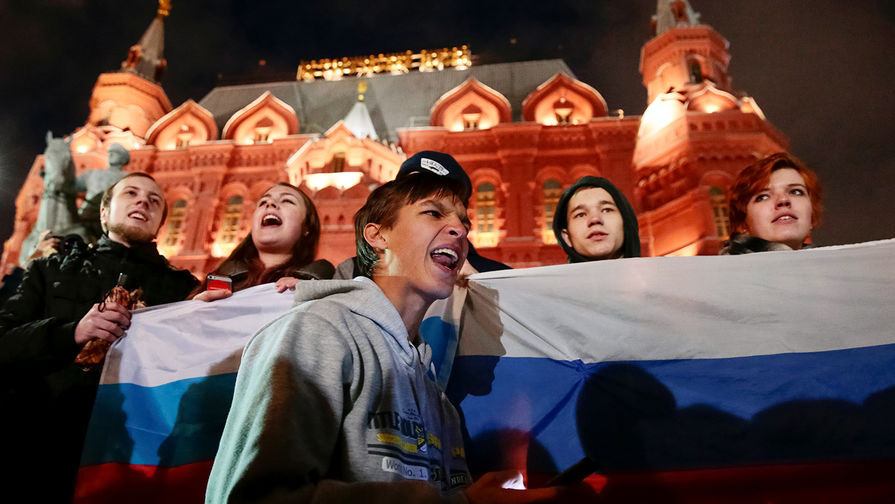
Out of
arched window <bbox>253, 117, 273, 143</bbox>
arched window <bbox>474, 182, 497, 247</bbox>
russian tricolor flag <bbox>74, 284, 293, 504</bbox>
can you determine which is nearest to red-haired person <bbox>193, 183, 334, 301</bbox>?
russian tricolor flag <bbox>74, 284, 293, 504</bbox>

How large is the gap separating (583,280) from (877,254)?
5.49 ft

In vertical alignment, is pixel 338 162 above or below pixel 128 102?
below

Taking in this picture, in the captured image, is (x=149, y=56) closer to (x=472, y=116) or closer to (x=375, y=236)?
(x=472, y=116)

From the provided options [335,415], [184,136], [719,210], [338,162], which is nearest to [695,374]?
[335,415]

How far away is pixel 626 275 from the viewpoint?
10.4 feet

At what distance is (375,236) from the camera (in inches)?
94.1

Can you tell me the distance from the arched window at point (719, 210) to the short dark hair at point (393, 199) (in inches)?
708

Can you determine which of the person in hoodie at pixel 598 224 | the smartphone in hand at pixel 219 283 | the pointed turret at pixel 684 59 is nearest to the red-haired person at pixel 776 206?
the person in hoodie at pixel 598 224

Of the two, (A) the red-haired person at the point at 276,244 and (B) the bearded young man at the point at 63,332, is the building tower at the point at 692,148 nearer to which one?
(A) the red-haired person at the point at 276,244

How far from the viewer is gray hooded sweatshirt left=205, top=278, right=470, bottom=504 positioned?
1.29 m

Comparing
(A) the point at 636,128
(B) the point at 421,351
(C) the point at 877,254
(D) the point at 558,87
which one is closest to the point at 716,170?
(A) the point at 636,128

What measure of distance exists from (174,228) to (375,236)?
2146cm

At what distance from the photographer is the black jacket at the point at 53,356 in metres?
3.06

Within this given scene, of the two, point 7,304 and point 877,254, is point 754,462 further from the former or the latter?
point 7,304
